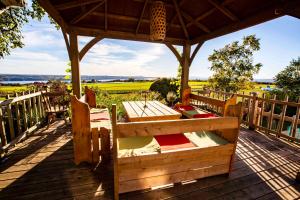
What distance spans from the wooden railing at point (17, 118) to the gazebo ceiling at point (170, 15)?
2078mm

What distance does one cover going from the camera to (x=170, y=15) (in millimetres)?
4684

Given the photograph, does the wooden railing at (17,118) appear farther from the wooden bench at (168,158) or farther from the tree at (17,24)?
the tree at (17,24)

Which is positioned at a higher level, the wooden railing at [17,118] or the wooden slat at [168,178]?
the wooden railing at [17,118]

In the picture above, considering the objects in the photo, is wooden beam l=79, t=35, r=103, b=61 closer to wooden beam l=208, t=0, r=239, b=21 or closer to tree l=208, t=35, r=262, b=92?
wooden beam l=208, t=0, r=239, b=21

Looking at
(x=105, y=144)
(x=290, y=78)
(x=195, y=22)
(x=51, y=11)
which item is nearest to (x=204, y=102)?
(x=195, y=22)

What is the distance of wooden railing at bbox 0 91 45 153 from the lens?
3.04 meters

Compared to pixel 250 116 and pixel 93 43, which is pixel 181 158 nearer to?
pixel 250 116

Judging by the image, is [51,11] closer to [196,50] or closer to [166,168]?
[166,168]

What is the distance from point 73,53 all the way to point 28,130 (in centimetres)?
238

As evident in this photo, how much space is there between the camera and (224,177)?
2.49 metres

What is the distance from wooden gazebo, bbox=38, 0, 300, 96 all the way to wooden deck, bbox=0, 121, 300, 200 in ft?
7.86

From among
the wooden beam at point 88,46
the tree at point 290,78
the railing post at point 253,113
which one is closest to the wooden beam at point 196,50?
the railing post at point 253,113

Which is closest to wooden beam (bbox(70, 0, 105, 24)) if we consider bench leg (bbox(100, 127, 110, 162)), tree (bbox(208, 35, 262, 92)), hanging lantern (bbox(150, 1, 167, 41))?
hanging lantern (bbox(150, 1, 167, 41))

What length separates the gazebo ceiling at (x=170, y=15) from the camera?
3270mm
